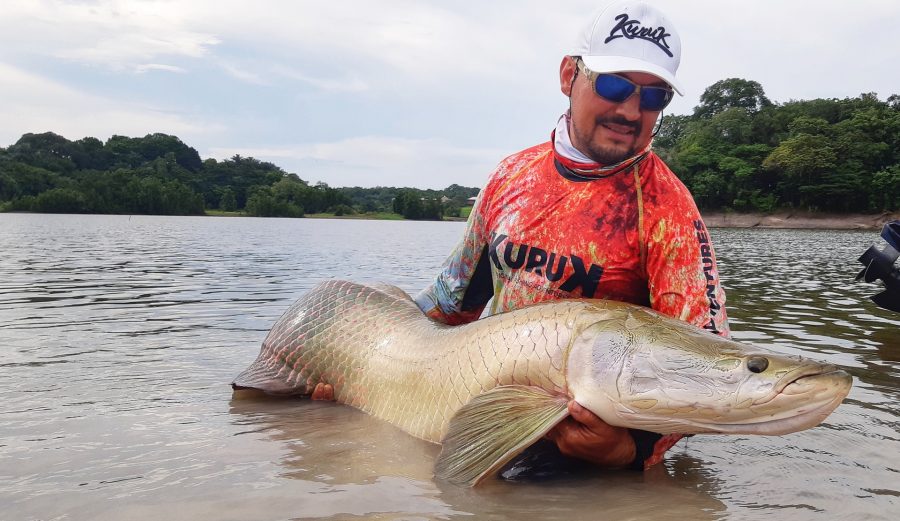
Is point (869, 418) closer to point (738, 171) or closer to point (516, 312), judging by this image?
point (516, 312)

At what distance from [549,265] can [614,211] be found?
385mm

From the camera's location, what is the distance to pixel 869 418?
421 cm

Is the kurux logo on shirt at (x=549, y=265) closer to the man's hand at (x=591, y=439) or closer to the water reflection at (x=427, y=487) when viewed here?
the man's hand at (x=591, y=439)

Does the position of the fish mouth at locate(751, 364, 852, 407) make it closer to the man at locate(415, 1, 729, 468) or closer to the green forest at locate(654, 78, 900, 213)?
the man at locate(415, 1, 729, 468)

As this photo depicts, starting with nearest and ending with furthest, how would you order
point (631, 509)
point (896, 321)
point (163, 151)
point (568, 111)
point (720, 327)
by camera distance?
point (631, 509), point (720, 327), point (568, 111), point (896, 321), point (163, 151)

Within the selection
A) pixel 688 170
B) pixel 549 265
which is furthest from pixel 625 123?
pixel 688 170

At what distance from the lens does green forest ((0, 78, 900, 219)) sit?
66375mm

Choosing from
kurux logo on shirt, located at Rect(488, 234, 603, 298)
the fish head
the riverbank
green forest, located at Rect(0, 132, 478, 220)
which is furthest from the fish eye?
green forest, located at Rect(0, 132, 478, 220)

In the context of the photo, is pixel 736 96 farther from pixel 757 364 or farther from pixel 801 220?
pixel 757 364

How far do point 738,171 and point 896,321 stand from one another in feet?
225

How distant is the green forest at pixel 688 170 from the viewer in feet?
218

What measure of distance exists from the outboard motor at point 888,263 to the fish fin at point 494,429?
272 centimetres

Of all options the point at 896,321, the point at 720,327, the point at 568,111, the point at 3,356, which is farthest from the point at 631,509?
the point at 896,321

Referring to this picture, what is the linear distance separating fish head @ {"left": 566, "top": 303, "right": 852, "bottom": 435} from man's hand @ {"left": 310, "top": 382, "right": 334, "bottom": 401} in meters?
1.98
